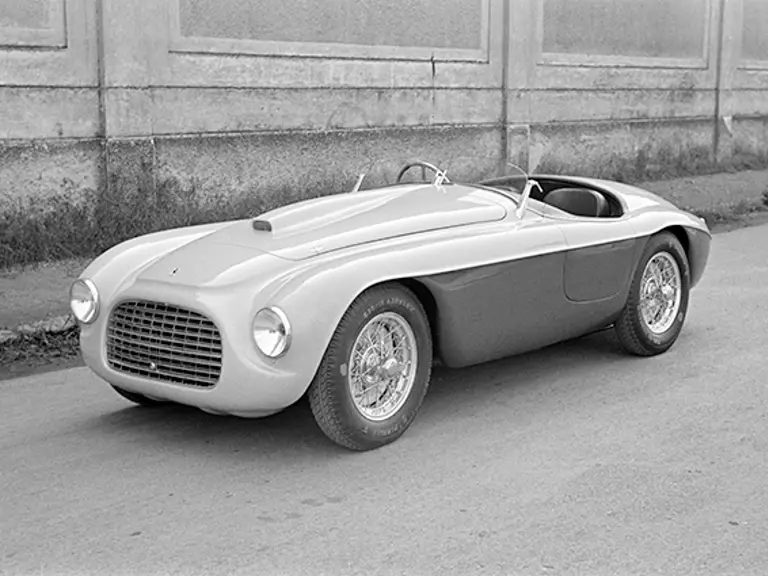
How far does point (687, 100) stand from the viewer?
17453 mm

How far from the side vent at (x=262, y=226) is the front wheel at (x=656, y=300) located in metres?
Result: 2.16

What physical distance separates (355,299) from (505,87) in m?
9.80

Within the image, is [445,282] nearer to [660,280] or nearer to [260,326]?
[260,326]

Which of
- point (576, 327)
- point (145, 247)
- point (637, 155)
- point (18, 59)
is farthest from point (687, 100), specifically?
point (145, 247)

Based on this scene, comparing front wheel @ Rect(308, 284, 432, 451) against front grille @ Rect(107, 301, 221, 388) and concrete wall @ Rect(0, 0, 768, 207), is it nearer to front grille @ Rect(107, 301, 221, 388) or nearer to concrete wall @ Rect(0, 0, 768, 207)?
front grille @ Rect(107, 301, 221, 388)

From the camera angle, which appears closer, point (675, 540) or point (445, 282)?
point (675, 540)

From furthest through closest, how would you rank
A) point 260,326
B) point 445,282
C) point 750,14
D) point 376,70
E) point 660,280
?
1. point 750,14
2. point 376,70
3. point 660,280
4. point 445,282
5. point 260,326

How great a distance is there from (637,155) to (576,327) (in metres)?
10.8

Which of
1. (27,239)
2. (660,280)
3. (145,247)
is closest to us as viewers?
(145,247)

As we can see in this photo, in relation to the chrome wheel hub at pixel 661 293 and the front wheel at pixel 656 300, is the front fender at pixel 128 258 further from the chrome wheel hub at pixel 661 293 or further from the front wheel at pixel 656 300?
the chrome wheel hub at pixel 661 293

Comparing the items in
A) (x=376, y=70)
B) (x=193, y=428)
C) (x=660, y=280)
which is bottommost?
(x=193, y=428)

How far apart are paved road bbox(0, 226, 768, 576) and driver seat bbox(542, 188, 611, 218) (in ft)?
2.86

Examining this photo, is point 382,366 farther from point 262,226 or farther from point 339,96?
point 339,96

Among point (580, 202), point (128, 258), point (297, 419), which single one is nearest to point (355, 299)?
point (297, 419)
